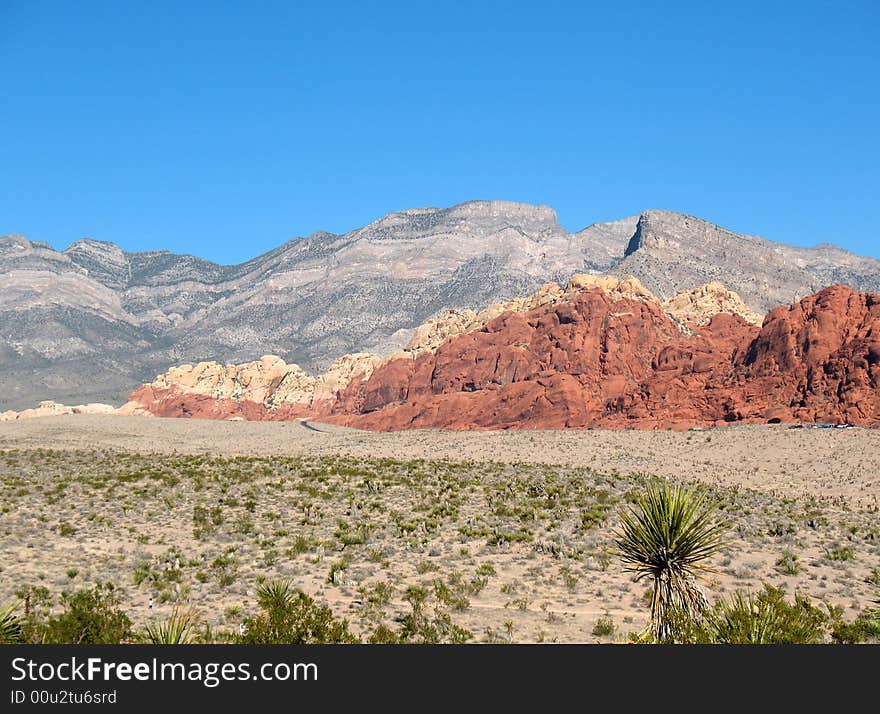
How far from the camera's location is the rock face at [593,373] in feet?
239

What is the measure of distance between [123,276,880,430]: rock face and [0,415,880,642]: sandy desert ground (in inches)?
786

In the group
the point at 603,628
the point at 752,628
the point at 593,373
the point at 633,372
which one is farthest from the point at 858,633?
the point at 633,372

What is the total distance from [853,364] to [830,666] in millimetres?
68209

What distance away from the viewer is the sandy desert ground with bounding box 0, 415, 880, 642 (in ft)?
66.7

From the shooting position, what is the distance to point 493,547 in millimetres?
26109

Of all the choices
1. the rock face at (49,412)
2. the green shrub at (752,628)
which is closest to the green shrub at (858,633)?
the green shrub at (752,628)

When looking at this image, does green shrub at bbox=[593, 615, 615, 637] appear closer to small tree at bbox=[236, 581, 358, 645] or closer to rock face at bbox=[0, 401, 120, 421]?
small tree at bbox=[236, 581, 358, 645]

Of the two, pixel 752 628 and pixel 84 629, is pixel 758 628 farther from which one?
pixel 84 629

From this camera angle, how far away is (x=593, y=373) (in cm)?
9219

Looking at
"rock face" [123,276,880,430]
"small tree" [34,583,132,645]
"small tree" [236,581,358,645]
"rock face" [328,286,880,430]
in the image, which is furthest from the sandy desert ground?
"rock face" [123,276,880,430]

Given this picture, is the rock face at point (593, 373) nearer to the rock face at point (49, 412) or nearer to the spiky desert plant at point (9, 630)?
the rock face at point (49, 412)

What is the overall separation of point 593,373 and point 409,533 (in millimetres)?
66979

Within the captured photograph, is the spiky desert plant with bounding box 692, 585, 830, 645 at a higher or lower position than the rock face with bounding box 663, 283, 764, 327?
lower

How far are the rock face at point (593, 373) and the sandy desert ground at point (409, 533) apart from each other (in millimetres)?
19970
